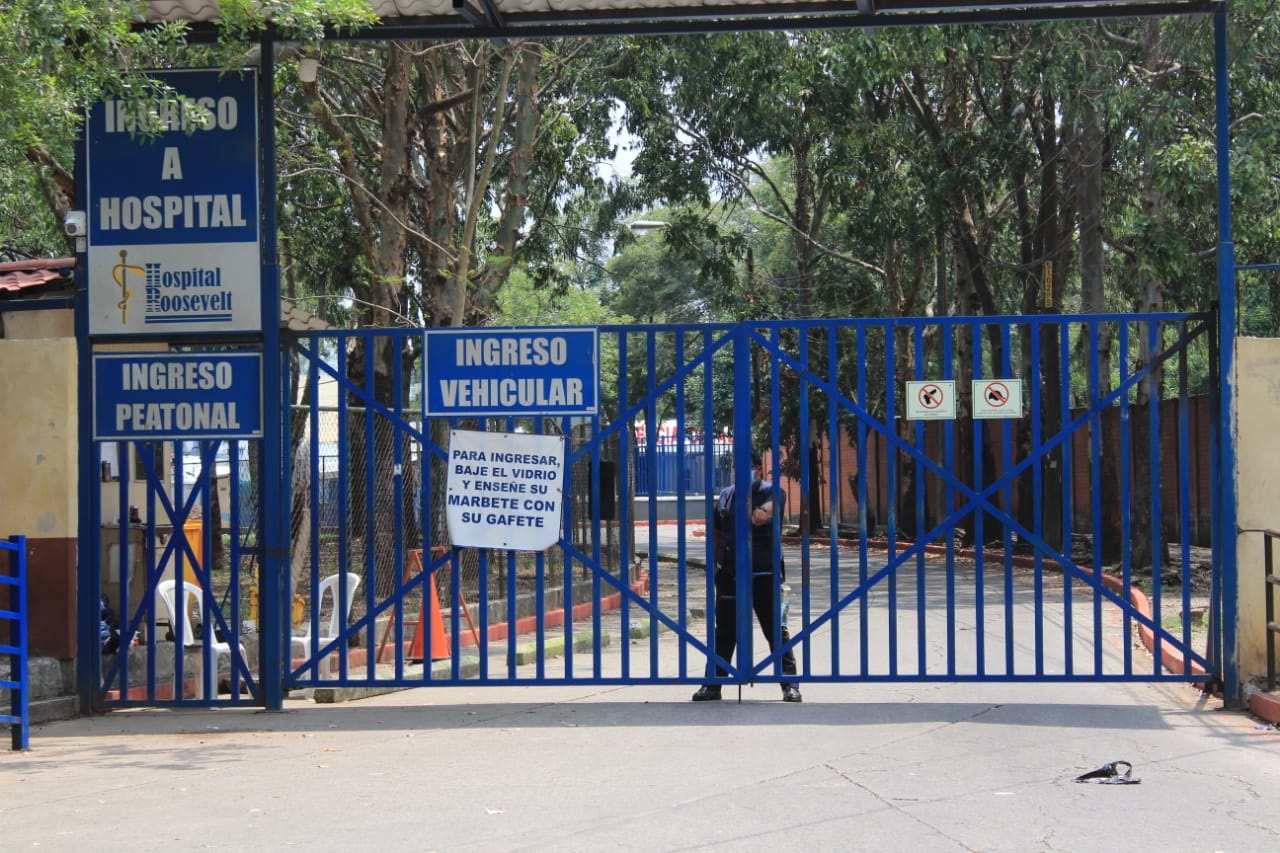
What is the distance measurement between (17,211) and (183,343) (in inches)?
488

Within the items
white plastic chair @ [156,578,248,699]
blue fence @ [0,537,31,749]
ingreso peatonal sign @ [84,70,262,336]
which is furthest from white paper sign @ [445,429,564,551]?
blue fence @ [0,537,31,749]

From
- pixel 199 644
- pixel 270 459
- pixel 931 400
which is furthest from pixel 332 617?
pixel 931 400

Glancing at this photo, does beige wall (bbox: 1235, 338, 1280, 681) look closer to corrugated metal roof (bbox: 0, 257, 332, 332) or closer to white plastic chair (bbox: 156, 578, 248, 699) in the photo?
corrugated metal roof (bbox: 0, 257, 332, 332)

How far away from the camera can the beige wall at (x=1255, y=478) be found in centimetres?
978

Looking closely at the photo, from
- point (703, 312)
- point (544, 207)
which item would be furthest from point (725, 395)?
point (544, 207)

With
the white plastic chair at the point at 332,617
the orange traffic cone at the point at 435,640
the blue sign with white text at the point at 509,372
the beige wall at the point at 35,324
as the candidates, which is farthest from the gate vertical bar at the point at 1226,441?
the beige wall at the point at 35,324

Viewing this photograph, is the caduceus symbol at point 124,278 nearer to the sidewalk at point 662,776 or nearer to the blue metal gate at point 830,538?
the blue metal gate at point 830,538

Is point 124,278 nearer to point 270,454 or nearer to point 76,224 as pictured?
point 76,224

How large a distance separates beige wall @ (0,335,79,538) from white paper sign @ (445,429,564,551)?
2.71 metres

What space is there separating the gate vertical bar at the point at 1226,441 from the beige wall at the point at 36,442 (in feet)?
26.4

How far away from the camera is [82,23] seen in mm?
8750

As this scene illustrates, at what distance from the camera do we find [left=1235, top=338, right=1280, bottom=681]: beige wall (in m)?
9.78

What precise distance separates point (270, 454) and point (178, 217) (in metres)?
1.84

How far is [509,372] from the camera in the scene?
33.3 ft
